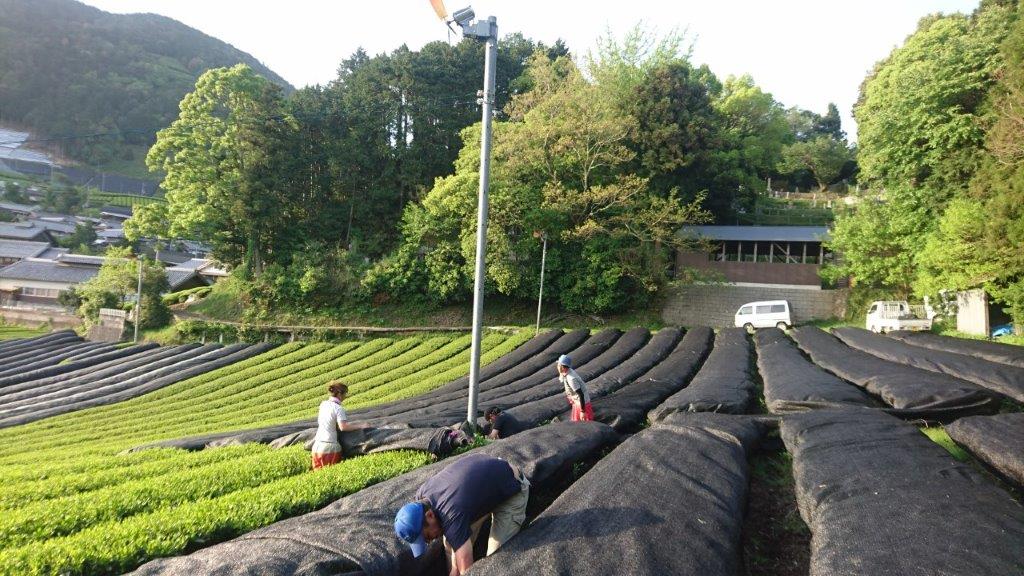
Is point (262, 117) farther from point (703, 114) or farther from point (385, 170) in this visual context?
point (703, 114)

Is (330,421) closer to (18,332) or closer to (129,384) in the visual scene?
(129,384)

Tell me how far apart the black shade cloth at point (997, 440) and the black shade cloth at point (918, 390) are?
125 centimetres

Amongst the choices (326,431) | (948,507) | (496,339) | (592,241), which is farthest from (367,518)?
(592,241)

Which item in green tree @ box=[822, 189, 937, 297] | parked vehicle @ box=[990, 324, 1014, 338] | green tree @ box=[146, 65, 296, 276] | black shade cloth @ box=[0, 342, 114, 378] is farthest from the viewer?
green tree @ box=[146, 65, 296, 276]

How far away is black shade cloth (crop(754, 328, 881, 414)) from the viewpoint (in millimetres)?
7172

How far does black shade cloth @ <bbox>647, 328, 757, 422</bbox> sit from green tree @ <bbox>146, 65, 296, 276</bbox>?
25.0 meters

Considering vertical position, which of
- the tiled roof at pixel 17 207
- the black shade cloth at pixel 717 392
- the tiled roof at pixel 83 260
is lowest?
the black shade cloth at pixel 717 392

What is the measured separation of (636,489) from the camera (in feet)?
13.4

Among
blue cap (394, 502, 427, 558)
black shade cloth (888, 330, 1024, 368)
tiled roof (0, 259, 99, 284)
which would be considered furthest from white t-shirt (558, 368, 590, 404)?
tiled roof (0, 259, 99, 284)

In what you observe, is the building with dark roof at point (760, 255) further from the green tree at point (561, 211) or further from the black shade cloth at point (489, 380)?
the black shade cloth at point (489, 380)

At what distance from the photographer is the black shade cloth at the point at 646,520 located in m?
3.14

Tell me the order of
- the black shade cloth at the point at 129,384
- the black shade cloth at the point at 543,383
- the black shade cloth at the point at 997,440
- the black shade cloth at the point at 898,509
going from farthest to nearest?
the black shade cloth at the point at 129,384 < the black shade cloth at the point at 543,383 < the black shade cloth at the point at 997,440 < the black shade cloth at the point at 898,509

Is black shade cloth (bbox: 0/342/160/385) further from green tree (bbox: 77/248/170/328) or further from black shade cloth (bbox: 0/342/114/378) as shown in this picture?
green tree (bbox: 77/248/170/328)

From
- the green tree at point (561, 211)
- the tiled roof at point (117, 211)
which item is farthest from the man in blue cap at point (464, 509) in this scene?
the tiled roof at point (117, 211)
